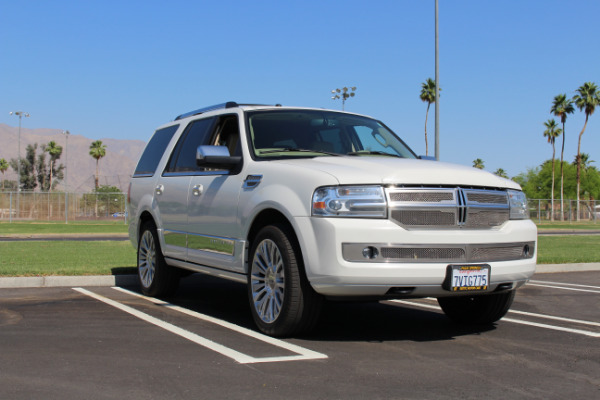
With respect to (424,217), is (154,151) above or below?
above

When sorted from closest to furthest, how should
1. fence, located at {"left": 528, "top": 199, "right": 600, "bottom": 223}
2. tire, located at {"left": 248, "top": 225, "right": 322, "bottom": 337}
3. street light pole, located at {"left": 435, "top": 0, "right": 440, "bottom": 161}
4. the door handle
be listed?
tire, located at {"left": 248, "top": 225, "right": 322, "bottom": 337} → the door handle → street light pole, located at {"left": 435, "top": 0, "right": 440, "bottom": 161} → fence, located at {"left": 528, "top": 199, "right": 600, "bottom": 223}

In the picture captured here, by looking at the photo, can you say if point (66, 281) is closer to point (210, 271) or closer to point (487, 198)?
point (210, 271)

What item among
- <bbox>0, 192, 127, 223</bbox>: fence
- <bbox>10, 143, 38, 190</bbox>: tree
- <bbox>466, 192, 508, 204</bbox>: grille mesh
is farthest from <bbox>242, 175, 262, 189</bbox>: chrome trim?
<bbox>10, 143, 38, 190</bbox>: tree

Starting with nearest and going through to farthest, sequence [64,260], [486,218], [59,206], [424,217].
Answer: [424,217] → [486,218] → [64,260] → [59,206]

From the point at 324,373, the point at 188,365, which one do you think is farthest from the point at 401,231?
the point at 188,365

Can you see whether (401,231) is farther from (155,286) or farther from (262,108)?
(155,286)

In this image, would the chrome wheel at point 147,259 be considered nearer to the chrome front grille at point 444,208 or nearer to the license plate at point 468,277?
the chrome front grille at point 444,208

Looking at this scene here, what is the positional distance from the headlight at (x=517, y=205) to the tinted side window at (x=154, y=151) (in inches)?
171

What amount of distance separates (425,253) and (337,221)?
74 centimetres

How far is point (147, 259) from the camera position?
8750mm

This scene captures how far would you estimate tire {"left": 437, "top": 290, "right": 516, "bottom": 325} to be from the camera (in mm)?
6449

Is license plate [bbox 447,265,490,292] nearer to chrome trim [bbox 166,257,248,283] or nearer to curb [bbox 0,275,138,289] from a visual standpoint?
chrome trim [bbox 166,257,248,283]

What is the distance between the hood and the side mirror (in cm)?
58

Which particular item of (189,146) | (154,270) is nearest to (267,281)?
(189,146)
